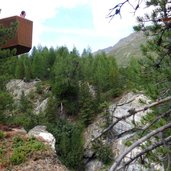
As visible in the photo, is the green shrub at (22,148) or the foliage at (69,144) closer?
the green shrub at (22,148)

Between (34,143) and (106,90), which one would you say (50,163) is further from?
(106,90)

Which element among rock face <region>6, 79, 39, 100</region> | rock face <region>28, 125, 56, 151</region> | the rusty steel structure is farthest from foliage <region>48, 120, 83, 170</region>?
the rusty steel structure

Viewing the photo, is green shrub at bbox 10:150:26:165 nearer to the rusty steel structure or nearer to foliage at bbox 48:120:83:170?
the rusty steel structure

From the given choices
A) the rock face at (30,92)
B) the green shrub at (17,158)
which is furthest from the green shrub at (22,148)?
the rock face at (30,92)

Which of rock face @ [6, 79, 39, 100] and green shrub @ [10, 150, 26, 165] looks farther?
rock face @ [6, 79, 39, 100]

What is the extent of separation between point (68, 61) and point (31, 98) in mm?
9672

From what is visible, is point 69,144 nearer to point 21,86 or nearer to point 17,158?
point 21,86

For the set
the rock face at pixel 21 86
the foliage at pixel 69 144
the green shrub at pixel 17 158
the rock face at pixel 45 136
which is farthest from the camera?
the rock face at pixel 21 86

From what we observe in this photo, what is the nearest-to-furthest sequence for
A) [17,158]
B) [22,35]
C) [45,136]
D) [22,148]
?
[17,158], [22,148], [22,35], [45,136]

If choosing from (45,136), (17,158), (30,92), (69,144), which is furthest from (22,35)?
(30,92)

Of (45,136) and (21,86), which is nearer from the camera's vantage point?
(45,136)

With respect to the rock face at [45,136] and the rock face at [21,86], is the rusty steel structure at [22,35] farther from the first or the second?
the rock face at [21,86]

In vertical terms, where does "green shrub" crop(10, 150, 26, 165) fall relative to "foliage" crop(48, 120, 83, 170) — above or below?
above

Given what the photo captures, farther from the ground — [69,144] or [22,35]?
[22,35]
